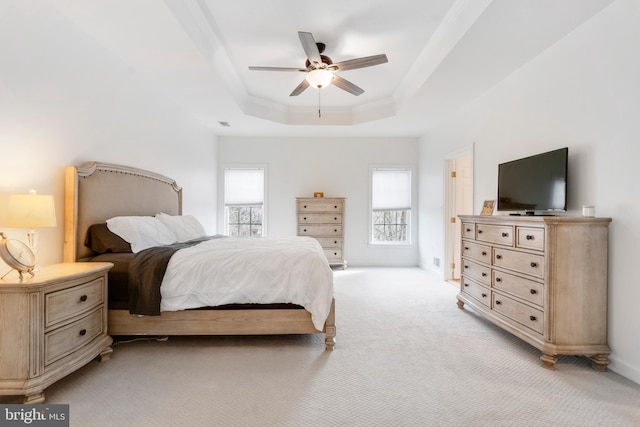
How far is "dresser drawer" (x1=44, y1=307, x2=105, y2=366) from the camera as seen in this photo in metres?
1.83

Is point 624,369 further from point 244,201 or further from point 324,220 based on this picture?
point 244,201

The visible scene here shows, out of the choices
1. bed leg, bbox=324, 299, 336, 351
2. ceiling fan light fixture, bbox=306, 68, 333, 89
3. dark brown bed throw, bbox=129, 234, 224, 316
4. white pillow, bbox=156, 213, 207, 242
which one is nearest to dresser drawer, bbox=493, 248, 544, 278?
bed leg, bbox=324, 299, 336, 351

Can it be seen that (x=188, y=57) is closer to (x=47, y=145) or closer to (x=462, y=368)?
(x=47, y=145)

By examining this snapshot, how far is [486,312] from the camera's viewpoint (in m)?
2.99

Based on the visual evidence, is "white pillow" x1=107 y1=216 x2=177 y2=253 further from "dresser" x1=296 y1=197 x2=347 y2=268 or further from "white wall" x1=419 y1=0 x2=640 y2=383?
"white wall" x1=419 y1=0 x2=640 y2=383

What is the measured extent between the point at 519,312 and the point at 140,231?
3.50m

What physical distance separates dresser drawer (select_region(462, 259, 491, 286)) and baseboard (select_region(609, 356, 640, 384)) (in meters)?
1.00

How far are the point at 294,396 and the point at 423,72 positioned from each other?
3560 mm

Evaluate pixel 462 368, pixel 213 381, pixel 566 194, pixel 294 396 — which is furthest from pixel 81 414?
pixel 566 194

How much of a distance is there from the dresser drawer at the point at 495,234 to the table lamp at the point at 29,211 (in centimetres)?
351

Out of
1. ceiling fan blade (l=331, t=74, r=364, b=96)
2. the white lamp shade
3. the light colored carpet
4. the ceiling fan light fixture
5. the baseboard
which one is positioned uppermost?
ceiling fan blade (l=331, t=74, r=364, b=96)

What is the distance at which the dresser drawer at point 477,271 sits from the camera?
3.03 metres

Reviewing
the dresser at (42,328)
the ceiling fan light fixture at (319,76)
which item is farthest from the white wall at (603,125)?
the dresser at (42,328)

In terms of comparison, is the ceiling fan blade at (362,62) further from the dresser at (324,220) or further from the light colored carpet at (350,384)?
the dresser at (324,220)
